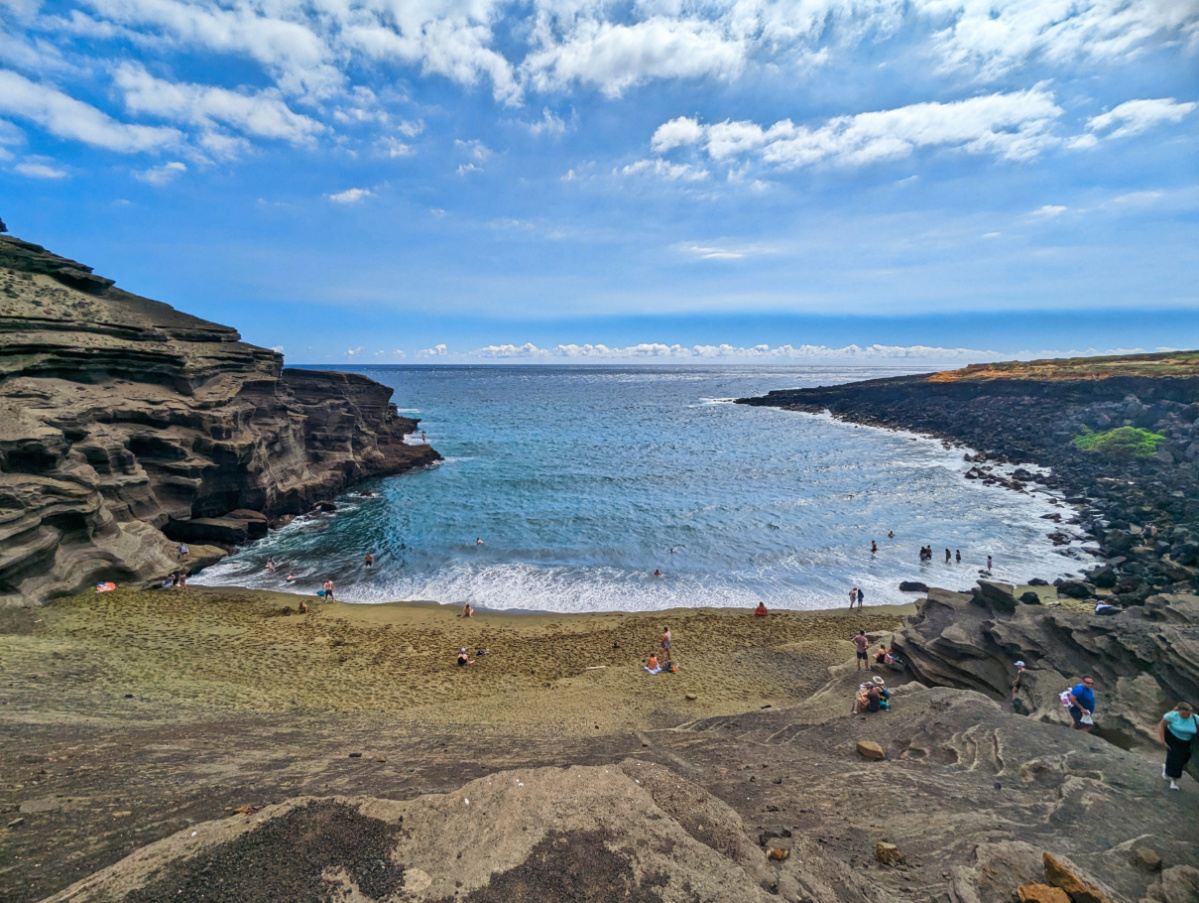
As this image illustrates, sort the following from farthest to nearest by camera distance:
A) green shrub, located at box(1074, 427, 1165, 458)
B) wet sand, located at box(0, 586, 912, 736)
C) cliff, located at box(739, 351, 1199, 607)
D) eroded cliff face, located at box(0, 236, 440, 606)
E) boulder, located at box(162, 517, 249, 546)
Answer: green shrub, located at box(1074, 427, 1165, 458) → boulder, located at box(162, 517, 249, 546) → cliff, located at box(739, 351, 1199, 607) → eroded cliff face, located at box(0, 236, 440, 606) → wet sand, located at box(0, 586, 912, 736)

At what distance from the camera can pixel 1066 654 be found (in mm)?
13188

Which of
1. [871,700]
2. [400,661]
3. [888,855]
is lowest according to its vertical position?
[400,661]

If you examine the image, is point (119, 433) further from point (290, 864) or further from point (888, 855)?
point (888, 855)

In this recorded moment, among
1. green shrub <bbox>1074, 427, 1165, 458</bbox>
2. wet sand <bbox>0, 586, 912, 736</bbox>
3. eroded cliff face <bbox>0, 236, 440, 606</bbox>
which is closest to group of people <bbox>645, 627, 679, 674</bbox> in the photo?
wet sand <bbox>0, 586, 912, 736</bbox>

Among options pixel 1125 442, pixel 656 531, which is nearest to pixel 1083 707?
pixel 656 531

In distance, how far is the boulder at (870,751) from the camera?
10305 millimetres

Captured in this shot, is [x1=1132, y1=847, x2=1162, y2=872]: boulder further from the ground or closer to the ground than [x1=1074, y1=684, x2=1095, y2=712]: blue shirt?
further from the ground

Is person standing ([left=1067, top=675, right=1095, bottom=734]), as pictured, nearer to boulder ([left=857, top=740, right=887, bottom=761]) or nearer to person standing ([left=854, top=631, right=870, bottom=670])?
boulder ([left=857, top=740, right=887, bottom=761])

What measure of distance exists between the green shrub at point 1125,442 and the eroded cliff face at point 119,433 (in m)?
66.2

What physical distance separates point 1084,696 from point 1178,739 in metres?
2.93

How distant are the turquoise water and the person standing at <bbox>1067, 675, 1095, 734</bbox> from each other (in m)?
12.9

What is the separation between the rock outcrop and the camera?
34.5 feet

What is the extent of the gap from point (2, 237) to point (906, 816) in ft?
136

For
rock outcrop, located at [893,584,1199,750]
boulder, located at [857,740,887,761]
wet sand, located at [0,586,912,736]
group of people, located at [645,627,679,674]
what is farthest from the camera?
group of people, located at [645,627,679,674]
